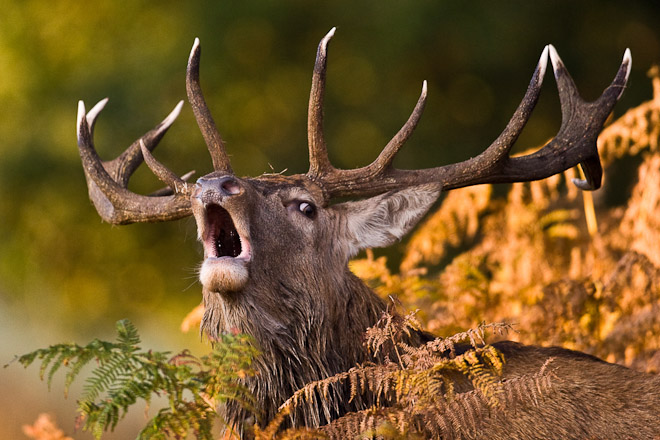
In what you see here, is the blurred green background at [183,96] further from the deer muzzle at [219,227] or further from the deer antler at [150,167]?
the deer muzzle at [219,227]

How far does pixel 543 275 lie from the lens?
7254 mm

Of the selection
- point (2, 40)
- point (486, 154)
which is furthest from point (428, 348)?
point (2, 40)

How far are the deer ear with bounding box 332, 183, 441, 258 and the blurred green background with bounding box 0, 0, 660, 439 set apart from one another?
536cm

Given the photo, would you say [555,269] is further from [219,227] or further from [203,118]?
[219,227]

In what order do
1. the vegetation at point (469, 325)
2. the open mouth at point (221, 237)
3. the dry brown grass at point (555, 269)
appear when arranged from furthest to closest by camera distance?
the dry brown grass at point (555, 269) → the open mouth at point (221, 237) → the vegetation at point (469, 325)

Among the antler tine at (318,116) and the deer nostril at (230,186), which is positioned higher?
the antler tine at (318,116)

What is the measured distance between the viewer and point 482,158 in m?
4.84

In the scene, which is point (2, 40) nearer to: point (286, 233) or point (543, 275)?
point (543, 275)

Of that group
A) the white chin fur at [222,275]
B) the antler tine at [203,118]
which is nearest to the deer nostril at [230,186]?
the white chin fur at [222,275]

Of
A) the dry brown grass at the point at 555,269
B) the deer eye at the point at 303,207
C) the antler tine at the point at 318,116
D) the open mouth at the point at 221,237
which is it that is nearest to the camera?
the open mouth at the point at 221,237

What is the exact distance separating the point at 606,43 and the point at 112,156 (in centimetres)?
575

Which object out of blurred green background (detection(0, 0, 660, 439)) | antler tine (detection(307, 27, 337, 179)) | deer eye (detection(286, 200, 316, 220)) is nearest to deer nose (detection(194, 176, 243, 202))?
deer eye (detection(286, 200, 316, 220))

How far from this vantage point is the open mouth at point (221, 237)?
4.23 meters

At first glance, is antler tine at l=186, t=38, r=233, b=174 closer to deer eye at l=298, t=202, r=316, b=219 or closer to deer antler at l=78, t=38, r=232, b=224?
deer antler at l=78, t=38, r=232, b=224
